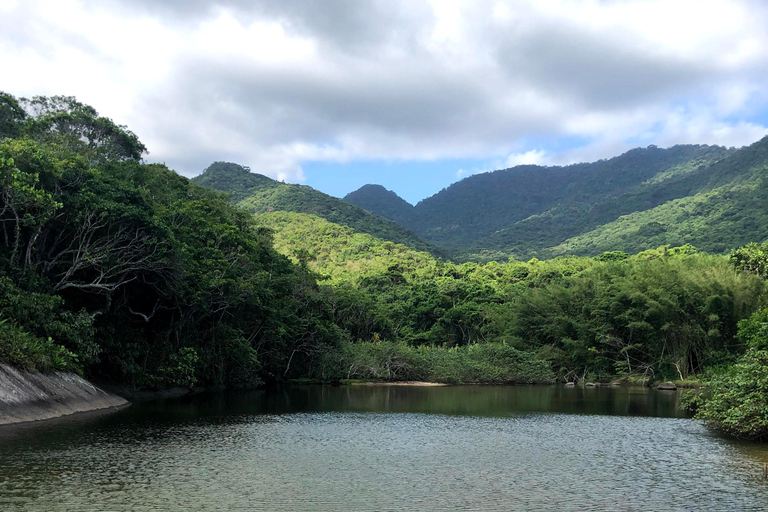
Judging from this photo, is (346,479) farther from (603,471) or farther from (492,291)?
(492,291)

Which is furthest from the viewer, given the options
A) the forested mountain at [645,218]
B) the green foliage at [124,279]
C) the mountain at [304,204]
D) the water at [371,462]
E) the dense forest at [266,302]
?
the mountain at [304,204]

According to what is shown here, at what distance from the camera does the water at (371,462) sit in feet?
39.5

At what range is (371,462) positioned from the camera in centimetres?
1614

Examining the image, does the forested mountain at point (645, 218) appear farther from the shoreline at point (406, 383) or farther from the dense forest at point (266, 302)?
the shoreline at point (406, 383)

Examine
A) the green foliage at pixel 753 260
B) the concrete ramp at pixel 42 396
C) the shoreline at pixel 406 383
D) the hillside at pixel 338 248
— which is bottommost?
the shoreline at pixel 406 383

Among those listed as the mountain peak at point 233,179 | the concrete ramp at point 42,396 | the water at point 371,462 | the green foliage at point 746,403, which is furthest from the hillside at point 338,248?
the green foliage at point 746,403

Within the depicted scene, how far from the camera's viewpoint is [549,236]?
14612cm

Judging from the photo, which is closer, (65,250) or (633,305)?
(65,250)

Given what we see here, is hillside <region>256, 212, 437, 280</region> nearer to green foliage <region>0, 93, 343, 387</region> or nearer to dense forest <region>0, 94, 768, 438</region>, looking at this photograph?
dense forest <region>0, 94, 768, 438</region>

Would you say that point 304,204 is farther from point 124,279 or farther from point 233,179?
point 124,279

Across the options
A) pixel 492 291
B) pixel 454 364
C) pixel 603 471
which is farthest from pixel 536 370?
pixel 603 471

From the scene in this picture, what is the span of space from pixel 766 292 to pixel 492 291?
27588mm

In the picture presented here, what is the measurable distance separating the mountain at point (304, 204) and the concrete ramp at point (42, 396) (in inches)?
3303

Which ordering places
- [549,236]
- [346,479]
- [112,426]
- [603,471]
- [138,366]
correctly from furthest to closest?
[549,236] → [138,366] → [112,426] → [603,471] → [346,479]
